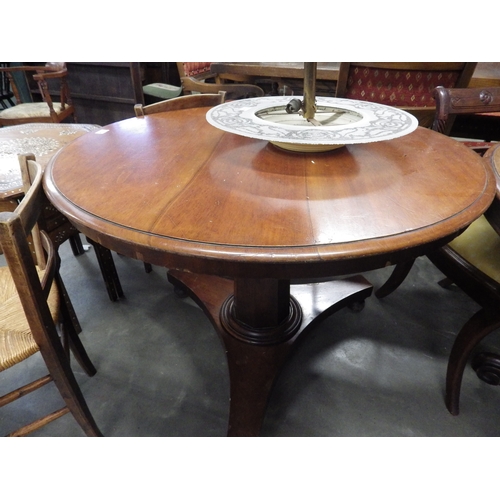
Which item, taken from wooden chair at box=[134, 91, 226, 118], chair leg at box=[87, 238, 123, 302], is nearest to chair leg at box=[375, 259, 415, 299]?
wooden chair at box=[134, 91, 226, 118]

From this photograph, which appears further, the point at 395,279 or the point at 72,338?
the point at 395,279

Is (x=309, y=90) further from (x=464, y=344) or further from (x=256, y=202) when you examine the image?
(x=464, y=344)

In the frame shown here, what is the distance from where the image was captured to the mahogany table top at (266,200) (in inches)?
21.3

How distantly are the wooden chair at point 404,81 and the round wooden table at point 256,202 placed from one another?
80 cm

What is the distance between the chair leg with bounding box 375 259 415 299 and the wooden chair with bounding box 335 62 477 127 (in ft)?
2.52

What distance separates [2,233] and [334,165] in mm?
687

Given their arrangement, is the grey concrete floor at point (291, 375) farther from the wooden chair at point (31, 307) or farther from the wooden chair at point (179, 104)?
the wooden chair at point (179, 104)

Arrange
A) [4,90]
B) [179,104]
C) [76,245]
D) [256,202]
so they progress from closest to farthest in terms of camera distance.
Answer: [256,202] < [179,104] < [76,245] < [4,90]

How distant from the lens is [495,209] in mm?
820

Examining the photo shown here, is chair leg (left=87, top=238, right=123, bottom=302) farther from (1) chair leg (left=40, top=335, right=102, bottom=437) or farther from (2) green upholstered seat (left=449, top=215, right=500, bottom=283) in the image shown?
(2) green upholstered seat (left=449, top=215, right=500, bottom=283)

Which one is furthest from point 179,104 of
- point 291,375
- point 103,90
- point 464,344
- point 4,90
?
point 4,90

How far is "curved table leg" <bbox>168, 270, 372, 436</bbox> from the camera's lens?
108cm

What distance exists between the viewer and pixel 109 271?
1.55m

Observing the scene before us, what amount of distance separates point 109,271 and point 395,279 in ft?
4.20
